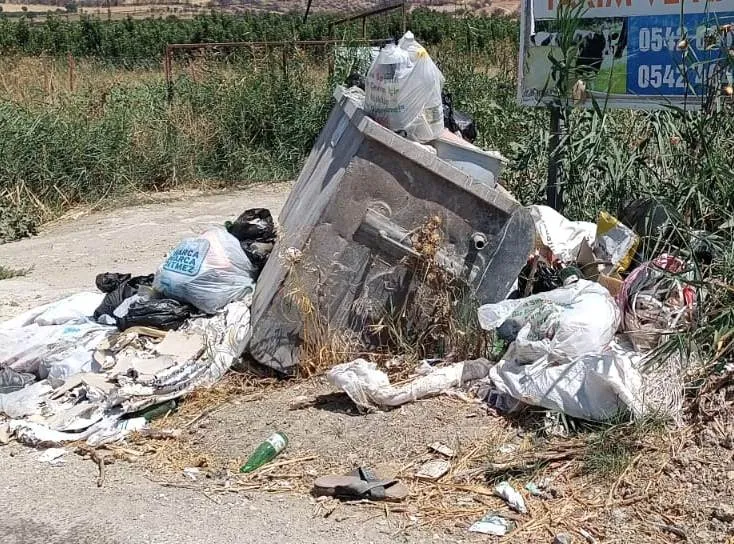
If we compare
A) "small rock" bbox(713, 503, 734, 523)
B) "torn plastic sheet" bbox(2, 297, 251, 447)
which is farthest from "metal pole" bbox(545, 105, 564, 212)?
"small rock" bbox(713, 503, 734, 523)

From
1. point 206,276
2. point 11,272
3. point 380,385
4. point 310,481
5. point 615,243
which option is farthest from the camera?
point 11,272

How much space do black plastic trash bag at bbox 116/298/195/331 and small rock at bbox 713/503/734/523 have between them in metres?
3.02

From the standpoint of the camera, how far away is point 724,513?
3.32m

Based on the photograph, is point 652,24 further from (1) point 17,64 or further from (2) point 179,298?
(1) point 17,64

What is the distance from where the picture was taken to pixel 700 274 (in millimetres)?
3996

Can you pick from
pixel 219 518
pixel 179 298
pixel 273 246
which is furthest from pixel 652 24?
pixel 219 518

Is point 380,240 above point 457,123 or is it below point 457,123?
below

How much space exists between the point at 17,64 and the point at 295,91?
4544 millimetres

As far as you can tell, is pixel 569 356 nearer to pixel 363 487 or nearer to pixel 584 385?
pixel 584 385

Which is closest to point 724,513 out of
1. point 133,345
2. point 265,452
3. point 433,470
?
point 433,470

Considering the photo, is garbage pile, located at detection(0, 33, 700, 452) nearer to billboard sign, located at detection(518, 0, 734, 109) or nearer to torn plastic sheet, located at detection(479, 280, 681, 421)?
torn plastic sheet, located at detection(479, 280, 681, 421)

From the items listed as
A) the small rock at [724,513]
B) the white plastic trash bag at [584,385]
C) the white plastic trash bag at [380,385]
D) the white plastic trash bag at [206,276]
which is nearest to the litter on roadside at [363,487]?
the white plastic trash bag at [380,385]

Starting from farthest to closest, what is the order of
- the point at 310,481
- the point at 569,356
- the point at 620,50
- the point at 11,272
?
the point at 11,272 < the point at 620,50 < the point at 569,356 < the point at 310,481

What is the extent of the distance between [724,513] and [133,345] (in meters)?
3.11
